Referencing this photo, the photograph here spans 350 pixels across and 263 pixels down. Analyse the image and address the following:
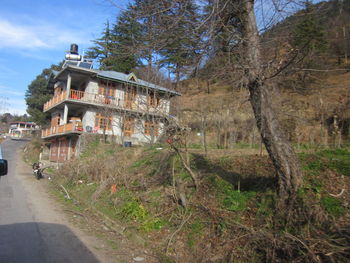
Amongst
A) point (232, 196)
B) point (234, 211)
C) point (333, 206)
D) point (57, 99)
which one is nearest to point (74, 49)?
point (57, 99)

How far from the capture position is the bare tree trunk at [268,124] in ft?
17.8

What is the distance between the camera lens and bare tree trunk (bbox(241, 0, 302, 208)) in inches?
214

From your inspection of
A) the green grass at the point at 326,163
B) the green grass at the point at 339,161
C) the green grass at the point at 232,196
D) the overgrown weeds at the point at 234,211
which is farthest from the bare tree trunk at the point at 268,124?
the green grass at the point at 339,161

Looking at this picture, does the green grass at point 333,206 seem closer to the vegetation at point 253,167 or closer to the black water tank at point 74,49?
the vegetation at point 253,167

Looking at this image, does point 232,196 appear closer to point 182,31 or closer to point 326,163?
point 326,163

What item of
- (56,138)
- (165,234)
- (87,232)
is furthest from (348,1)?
(56,138)

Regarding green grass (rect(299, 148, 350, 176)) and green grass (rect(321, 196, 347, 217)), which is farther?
green grass (rect(299, 148, 350, 176))

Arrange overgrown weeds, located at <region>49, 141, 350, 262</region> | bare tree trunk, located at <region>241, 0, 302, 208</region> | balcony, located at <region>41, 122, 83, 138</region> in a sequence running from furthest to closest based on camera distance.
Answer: balcony, located at <region>41, 122, 83, 138</region> → bare tree trunk, located at <region>241, 0, 302, 208</region> → overgrown weeds, located at <region>49, 141, 350, 262</region>

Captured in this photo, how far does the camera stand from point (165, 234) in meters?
6.55

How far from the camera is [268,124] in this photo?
5562 mm

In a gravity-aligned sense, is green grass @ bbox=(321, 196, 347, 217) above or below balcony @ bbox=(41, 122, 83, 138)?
below

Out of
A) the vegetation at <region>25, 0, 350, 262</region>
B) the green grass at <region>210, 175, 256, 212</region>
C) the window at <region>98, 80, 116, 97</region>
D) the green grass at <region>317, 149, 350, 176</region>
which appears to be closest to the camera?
the vegetation at <region>25, 0, 350, 262</region>

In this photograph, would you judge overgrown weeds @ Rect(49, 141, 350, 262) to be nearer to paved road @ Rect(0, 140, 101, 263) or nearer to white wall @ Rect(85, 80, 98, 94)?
paved road @ Rect(0, 140, 101, 263)

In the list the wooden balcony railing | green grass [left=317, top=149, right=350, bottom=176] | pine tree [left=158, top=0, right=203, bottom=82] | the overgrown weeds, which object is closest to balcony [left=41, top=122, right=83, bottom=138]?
the wooden balcony railing
